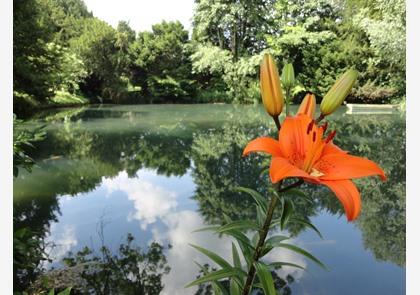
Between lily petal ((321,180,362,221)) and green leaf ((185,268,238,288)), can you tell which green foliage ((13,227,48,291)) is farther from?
lily petal ((321,180,362,221))

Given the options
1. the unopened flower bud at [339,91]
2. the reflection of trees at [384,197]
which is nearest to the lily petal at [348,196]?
the unopened flower bud at [339,91]

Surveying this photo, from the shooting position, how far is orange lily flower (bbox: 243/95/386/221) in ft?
1.43

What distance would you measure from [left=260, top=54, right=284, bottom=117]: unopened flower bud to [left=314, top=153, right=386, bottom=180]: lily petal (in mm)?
94

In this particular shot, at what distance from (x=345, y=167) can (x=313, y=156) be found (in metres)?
0.04

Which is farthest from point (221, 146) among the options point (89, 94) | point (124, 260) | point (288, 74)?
point (89, 94)

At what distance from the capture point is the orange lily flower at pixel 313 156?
0.44 meters

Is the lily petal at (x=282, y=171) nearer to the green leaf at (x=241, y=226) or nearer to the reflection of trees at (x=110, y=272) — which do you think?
the green leaf at (x=241, y=226)

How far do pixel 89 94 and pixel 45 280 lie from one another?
49.6ft

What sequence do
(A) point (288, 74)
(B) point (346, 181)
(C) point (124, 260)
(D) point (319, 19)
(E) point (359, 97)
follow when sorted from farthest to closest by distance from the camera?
(D) point (319, 19) < (E) point (359, 97) < (C) point (124, 260) < (A) point (288, 74) < (B) point (346, 181)

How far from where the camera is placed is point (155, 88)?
16.5 meters

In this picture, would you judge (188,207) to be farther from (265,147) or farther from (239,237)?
(265,147)

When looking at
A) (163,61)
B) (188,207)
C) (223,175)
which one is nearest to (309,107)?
(188,207)

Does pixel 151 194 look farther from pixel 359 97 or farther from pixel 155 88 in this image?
pixel 155 88

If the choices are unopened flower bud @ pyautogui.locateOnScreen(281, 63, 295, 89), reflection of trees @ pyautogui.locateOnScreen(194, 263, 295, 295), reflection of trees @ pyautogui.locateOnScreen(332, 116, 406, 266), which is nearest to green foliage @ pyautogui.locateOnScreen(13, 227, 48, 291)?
reflection of trees @ pyautogui.locateOnScreen(194, 263, 295, 295)
